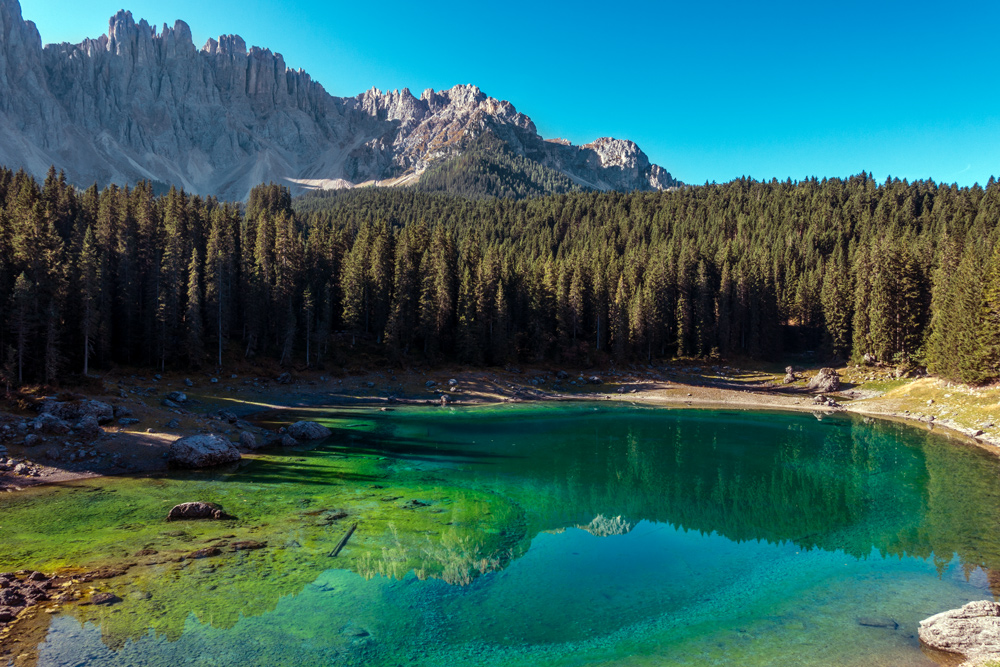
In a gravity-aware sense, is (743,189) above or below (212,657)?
above

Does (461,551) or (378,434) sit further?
(378,434)

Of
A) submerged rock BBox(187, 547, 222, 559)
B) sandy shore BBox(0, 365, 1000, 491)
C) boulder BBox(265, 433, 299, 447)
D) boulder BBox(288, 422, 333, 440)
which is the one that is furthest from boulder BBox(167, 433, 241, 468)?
submerged rock BBox(187, 547, 222, 559)

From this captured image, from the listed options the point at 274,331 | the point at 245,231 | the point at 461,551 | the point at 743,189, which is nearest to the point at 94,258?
the point at 274,331

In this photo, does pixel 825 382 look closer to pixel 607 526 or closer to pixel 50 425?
pixel 607 526

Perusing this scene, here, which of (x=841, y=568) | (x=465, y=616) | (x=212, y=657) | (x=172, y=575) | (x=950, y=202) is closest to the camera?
(x=212, y=657)

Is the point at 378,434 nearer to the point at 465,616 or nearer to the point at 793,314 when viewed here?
the point at 465,616

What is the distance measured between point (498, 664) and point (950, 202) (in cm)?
16215

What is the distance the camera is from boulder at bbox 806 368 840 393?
69.2 metres

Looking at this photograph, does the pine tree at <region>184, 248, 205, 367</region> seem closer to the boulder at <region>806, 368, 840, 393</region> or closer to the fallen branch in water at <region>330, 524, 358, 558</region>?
the fallen branch in water at <region>330, 524, 358, 558</region>

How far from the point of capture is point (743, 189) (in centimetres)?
16462

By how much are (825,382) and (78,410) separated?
79.5 metres

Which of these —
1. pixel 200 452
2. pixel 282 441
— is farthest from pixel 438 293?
pixel 200 452

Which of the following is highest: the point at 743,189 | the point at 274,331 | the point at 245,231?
the point at 743,189

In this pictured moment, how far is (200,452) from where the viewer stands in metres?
31.8
